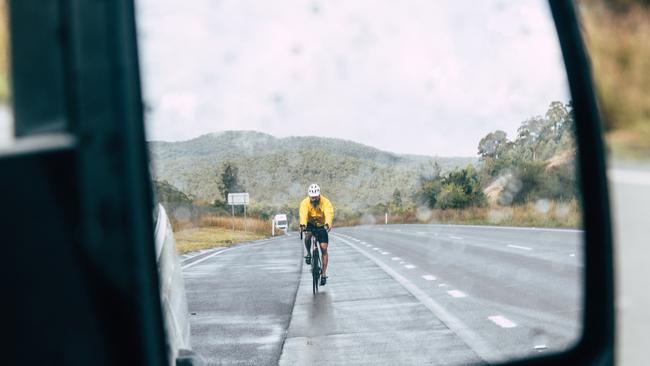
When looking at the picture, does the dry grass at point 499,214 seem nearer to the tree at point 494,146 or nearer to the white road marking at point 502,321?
the tree at point 494,146

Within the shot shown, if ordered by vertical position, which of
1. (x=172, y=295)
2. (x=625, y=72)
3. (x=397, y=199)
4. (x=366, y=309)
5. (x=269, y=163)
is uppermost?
(x=625, y=72)

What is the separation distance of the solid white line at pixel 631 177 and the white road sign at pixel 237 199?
1567 centimetres

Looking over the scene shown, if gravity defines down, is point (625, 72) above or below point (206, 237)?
above

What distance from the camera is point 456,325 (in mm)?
6098

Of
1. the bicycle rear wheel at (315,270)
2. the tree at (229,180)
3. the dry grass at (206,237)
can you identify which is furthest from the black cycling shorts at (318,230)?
the bicycle rear wheel at (315,270)

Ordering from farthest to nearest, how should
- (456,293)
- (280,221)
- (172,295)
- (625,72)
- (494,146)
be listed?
(625,72), (456,293), (494,146), (280,221), (172,295)

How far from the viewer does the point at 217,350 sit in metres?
3.95

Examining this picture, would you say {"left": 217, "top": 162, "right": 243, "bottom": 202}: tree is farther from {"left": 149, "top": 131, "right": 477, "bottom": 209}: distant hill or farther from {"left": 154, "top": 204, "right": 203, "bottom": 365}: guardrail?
{"left": 154, "top": 204, "right": 203, "bottom": 365}: guardrail

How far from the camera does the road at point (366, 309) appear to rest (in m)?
3.80

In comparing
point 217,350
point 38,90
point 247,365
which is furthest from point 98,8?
point 247,365

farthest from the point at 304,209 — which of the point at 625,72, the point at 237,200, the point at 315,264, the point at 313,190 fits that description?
the point at 625,72

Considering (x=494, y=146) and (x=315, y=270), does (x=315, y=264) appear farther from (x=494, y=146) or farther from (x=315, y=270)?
(x=494, y=146)

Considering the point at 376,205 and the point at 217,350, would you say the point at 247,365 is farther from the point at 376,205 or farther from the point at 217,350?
the point at 376,205

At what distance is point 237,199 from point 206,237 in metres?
0.27
